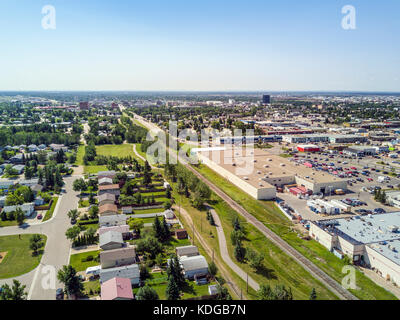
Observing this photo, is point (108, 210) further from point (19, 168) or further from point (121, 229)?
point (19, 168)

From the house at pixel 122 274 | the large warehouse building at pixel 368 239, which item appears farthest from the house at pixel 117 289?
the large warehouse building at pixel 368 239

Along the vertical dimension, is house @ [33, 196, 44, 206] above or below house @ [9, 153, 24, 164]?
below

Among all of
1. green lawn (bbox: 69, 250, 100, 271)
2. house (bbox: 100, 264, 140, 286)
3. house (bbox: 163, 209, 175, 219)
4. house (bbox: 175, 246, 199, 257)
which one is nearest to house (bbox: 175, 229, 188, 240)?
house (bbox: 175, 246, 199, 257)

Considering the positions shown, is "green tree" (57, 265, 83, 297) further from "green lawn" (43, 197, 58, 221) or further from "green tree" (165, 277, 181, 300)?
"green lawn" (43, 197, 58, 221)

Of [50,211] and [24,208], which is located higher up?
[24,208]

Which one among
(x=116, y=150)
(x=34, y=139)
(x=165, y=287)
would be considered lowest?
(x=165, y=287)

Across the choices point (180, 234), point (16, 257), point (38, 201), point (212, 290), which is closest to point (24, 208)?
point (38, 201)

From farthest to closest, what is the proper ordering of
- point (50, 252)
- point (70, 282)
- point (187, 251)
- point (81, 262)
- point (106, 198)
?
point (106, 198)
point (50, 252)
point (187, 251)
point (81, 262)
point (70, 282)
